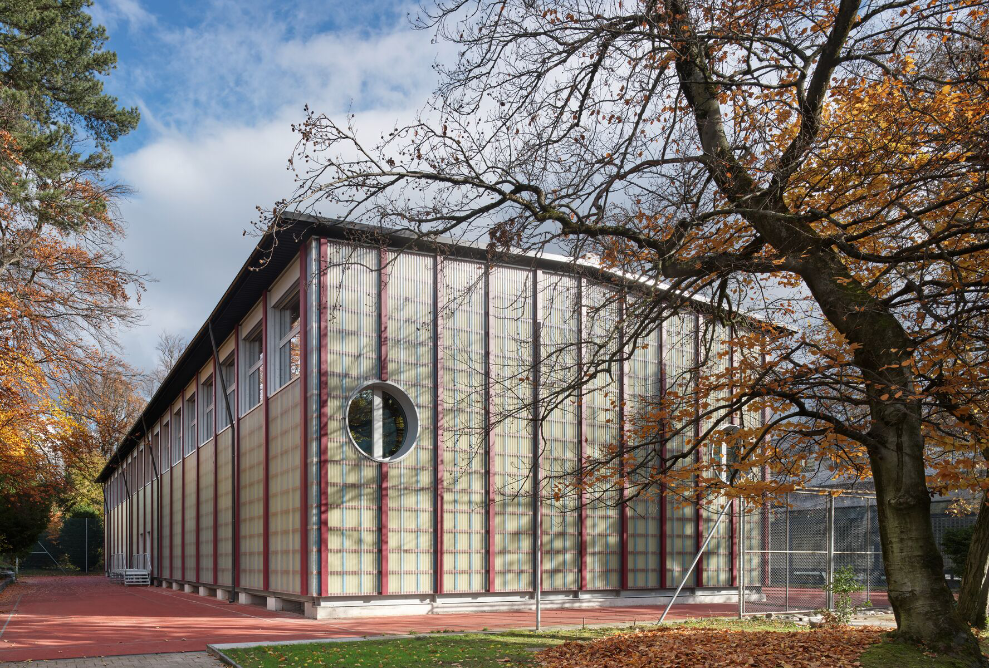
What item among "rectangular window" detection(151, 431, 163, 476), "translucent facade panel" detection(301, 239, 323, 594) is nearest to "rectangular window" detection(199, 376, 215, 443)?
"rectangular window" detection(151, 431, 163, 476)

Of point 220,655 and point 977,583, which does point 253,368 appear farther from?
point 977,583

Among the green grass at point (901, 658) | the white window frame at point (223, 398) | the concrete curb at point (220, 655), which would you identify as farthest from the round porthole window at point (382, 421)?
the green grass at point (901, 658)

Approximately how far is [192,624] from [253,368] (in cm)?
869

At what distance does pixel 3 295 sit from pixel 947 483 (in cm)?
1820

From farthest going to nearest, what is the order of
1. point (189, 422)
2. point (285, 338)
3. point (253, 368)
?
point (189, 422) < point (253, 368) < point (285, 338)

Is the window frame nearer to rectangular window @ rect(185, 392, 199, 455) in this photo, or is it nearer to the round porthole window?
the round porthole window

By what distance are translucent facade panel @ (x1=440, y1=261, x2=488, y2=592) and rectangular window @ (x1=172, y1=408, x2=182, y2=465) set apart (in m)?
19.2

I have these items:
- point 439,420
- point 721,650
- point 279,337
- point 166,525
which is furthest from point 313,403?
point 166,525

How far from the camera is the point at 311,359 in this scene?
18.0 meters

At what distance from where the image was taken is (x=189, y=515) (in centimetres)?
3170

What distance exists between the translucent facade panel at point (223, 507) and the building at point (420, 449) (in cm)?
160

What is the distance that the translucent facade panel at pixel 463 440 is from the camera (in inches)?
740

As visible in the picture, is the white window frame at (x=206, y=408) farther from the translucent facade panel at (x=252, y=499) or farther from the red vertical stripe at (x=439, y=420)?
the red vertical stripe at (x=439, y=420)

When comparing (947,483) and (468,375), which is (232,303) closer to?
(468,375)
